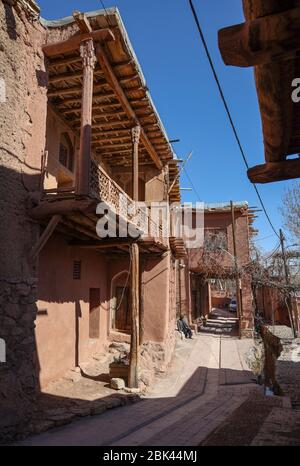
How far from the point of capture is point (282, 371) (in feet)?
34.9

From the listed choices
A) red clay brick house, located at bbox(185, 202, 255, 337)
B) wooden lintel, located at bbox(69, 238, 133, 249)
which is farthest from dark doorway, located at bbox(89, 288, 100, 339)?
red clay brick house, located at bbox(185, 202, 255, 337)

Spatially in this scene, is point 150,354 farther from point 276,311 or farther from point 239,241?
point 276,311

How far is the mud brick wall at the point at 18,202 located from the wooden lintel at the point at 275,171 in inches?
169

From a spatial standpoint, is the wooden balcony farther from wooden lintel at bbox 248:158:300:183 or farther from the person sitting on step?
the person sitting on step

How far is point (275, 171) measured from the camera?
4.79 metres

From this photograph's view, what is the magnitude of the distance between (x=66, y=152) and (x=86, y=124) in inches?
171

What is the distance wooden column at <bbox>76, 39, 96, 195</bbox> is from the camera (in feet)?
22.4

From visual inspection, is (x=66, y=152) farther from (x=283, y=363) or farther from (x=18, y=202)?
(x=283, y=363)

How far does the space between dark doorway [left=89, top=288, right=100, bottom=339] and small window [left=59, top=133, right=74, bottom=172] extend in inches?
183

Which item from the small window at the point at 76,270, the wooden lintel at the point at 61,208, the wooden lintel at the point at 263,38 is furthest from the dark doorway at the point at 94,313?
the wooden lintel at the point at 263,38

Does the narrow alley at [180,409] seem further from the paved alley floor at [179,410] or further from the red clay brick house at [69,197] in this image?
the red clay brick house at [69,197]

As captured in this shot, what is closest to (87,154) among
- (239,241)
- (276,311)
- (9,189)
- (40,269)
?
(9,189)

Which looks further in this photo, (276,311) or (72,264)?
(276,311)

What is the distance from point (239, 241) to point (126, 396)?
604 inches
